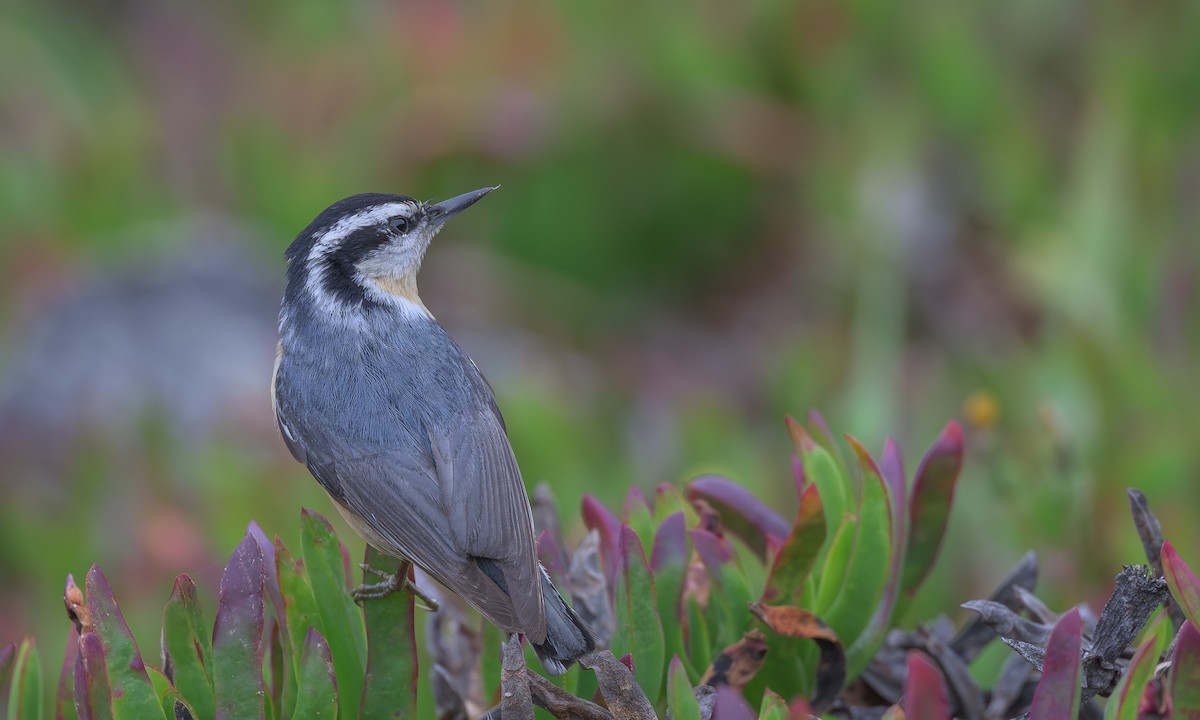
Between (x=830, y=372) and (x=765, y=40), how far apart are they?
2.10 meters

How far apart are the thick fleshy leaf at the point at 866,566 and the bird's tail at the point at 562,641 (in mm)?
470

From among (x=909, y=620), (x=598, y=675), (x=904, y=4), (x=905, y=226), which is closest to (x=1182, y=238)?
(x=905, y=226)

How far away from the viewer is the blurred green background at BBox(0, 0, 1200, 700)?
482 cm

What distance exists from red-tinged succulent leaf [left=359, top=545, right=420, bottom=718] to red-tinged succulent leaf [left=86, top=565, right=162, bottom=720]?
349mm

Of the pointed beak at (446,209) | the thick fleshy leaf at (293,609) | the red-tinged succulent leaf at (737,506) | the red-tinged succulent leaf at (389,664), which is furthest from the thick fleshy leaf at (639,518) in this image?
the pointed beak at (446,209)

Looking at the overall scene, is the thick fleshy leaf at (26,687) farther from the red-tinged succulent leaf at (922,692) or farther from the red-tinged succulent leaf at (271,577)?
the red-tinged succulent leaf at (922,692)

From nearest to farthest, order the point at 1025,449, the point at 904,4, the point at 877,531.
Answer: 1. the point at 877,531
2. the point at 1025,449
3. the point at 904,4

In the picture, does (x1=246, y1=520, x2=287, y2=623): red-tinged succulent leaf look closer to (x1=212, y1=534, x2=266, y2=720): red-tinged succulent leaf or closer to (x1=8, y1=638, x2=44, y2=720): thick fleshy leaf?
(x1=212, y1=534, x2=266, y2=720): red-tinged succulent leaf

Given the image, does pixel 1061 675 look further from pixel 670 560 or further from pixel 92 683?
pixel 92 683

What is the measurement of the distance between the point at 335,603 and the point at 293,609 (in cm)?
8

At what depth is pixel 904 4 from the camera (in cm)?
686

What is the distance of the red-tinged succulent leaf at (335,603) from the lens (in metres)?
2.50

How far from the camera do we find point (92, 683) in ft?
7.47

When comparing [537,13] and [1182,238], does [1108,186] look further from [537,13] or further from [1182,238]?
[537,13]
